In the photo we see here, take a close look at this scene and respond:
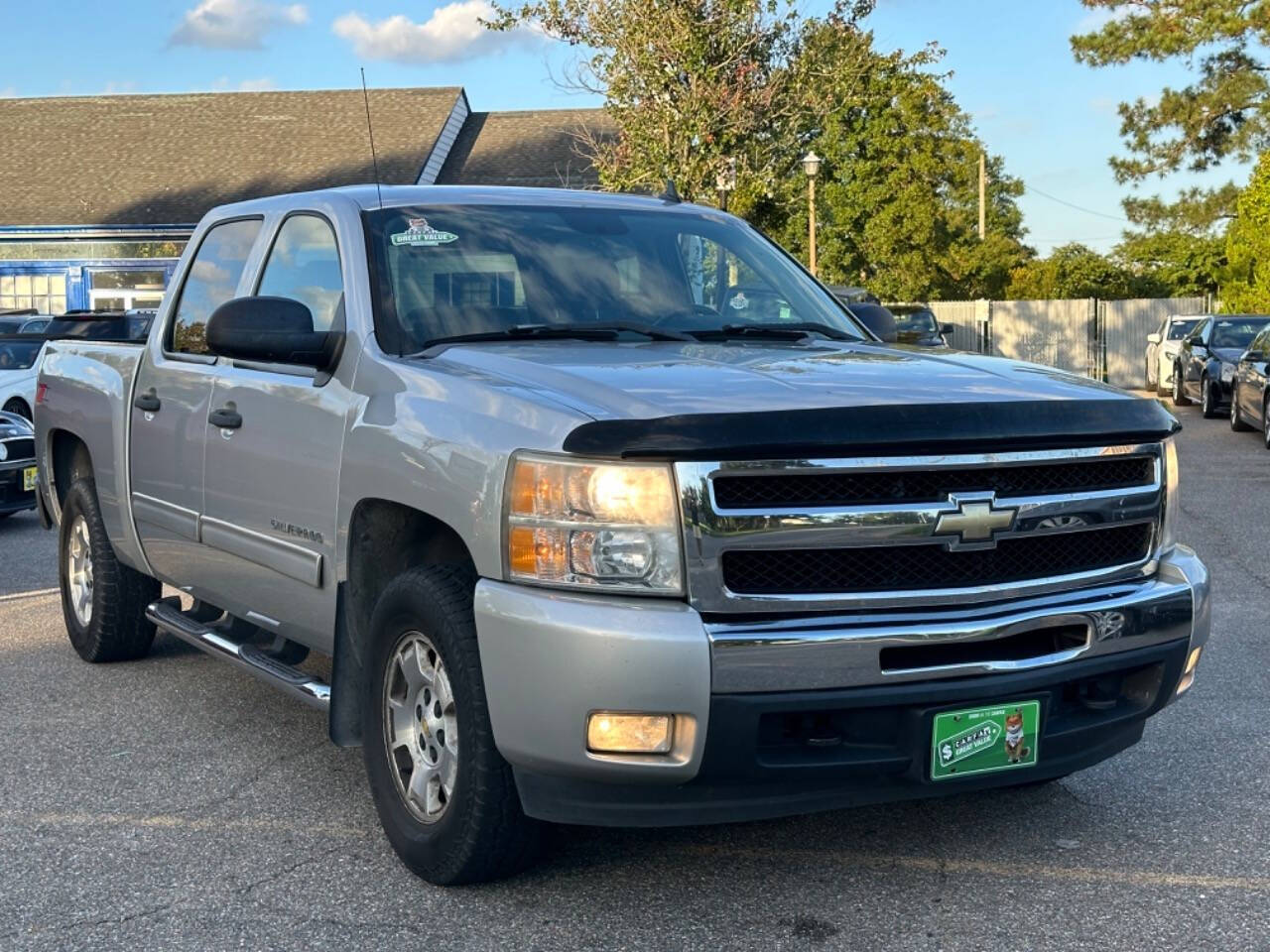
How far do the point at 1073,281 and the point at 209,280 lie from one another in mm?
43454

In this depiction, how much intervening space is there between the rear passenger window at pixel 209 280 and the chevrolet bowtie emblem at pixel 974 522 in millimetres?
3111

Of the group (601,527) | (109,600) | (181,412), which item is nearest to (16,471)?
(109,600)

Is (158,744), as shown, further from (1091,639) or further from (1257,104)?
(1257,104)

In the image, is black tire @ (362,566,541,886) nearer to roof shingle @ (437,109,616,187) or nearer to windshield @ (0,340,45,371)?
windshield @ (0,340,45,371)

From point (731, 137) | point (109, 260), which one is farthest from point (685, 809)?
point (109, 260)

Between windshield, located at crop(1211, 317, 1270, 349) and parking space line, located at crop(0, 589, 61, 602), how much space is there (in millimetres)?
18691

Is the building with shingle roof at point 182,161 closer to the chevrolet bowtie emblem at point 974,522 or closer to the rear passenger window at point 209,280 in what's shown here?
the rear passenger window at point 209,280

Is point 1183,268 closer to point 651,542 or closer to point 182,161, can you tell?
point 182,161

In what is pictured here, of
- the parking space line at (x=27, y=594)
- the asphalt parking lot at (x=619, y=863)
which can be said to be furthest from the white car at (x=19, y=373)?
the asphalt parking lot at (x=619, y=863)

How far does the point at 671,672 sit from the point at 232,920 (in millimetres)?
1378

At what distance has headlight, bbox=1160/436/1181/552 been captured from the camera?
14.5 feet

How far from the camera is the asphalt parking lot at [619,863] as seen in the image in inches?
156

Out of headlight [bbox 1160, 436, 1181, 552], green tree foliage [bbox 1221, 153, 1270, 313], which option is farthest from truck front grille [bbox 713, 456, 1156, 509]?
green tree foliage [bbox 1221, 153, 1270, 313]

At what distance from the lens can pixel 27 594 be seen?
948cm
